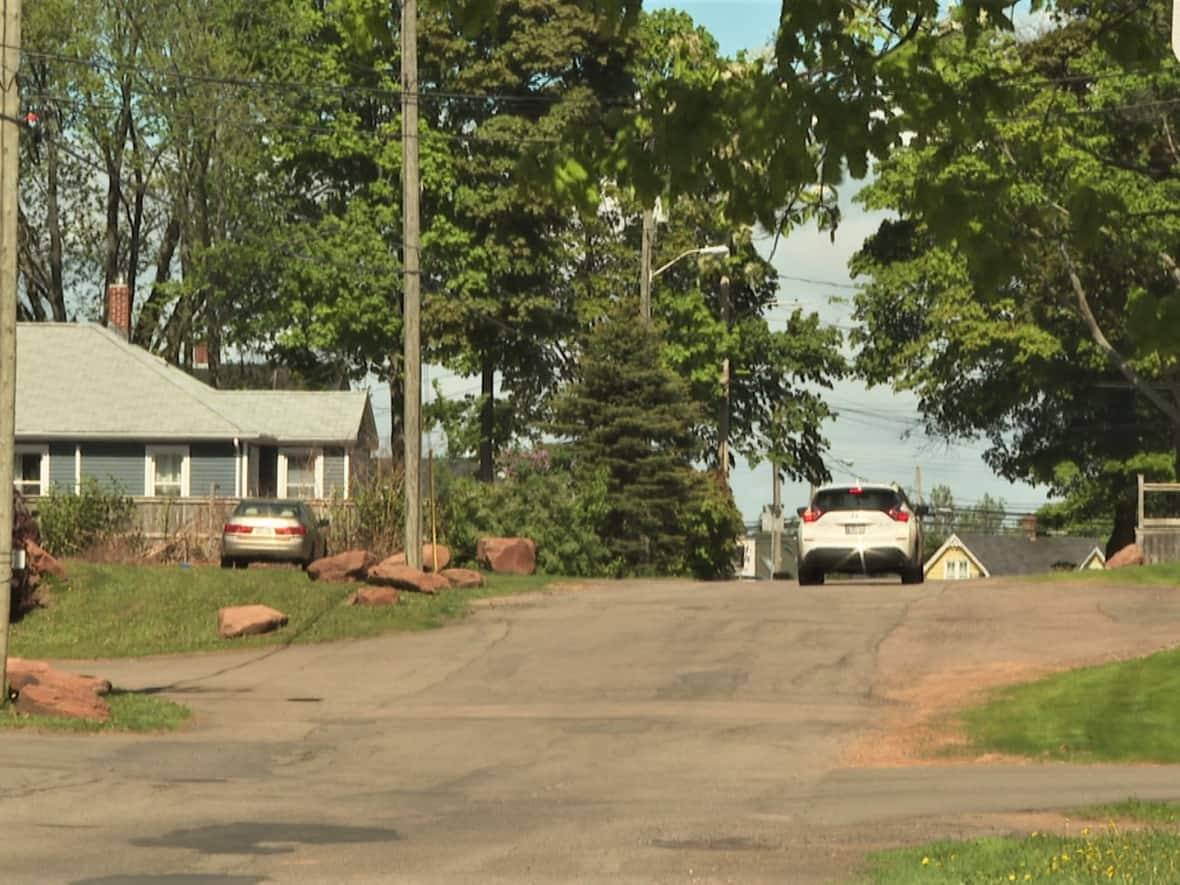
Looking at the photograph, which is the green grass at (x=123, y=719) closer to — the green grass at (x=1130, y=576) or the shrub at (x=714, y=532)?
the green grass at (x=1130, y=576)

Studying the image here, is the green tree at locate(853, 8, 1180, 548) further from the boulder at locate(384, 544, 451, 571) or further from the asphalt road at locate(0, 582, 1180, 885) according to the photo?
the asphalt road at locate(0, 582, 1180, 885)

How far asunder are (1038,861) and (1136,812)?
3.38 m

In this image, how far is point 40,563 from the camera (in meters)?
34.8

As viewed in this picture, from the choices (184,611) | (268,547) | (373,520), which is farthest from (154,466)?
(184,611)

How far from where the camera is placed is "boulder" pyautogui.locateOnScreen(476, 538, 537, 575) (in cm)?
4372

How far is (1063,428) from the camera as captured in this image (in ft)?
213

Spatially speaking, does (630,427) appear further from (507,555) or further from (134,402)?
(134,402)

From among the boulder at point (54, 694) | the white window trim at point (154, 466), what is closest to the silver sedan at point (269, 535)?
the white window trim at point (154, 466)

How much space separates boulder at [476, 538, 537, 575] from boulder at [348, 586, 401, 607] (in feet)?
30.5

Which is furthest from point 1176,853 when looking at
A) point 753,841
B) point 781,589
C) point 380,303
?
point 380,303

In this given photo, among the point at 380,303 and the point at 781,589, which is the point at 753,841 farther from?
the point at 380,303

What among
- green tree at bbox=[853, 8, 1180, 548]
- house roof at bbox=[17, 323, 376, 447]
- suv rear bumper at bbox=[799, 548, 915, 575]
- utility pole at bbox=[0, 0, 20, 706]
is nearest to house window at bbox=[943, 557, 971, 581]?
green tree at bbox=[853, 8, 1180, 548]

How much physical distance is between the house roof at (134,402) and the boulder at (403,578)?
Answer: 63.7 ft

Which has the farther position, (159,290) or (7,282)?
(159,290)
